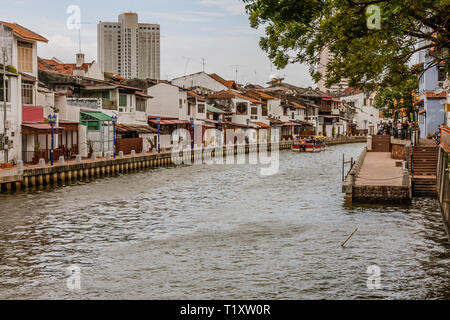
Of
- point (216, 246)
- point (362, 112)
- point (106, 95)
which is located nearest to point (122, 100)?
point (106, 95)

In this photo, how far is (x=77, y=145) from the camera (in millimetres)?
49844

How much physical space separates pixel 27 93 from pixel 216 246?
2787cm

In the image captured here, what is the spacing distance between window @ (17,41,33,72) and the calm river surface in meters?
14.2

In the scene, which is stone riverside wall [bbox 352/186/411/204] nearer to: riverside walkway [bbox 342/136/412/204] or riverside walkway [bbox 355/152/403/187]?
riverside walkway [bbox 342/136/412/204]

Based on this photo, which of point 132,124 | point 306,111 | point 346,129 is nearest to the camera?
point 132,124

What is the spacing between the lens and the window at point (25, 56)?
1752 inches

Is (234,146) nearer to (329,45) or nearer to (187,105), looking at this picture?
(187,105)

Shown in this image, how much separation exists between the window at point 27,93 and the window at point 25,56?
2066 mm

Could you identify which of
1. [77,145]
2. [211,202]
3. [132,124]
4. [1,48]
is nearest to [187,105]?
→ [132,124]

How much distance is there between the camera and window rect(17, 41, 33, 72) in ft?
146

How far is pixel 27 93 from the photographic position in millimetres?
43500

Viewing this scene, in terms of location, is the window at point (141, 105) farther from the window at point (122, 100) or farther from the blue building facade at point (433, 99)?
the blue building facade at point (433, 99)

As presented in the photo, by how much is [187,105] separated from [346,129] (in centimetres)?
7469

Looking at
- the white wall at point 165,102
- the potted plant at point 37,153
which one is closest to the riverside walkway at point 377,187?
the potted plant at point 37,153
